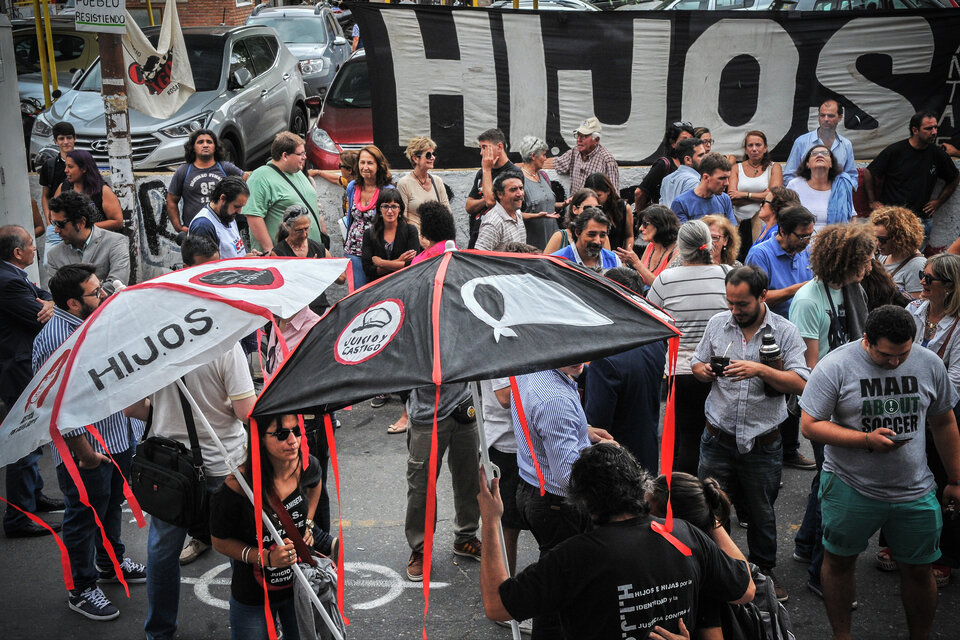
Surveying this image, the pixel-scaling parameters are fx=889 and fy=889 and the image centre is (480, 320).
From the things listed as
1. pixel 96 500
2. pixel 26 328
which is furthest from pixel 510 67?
pixel 96 500

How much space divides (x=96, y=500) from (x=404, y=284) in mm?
3087

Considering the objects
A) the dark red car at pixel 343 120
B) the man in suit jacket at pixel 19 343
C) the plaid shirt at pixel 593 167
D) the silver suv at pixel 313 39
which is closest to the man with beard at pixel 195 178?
the man in suit jacket at pixel 19 343

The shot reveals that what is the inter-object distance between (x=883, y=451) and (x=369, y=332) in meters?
2.72

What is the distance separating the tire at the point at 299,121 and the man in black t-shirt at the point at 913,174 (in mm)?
9335

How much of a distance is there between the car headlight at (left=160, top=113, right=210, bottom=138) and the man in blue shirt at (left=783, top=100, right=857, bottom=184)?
755 cm

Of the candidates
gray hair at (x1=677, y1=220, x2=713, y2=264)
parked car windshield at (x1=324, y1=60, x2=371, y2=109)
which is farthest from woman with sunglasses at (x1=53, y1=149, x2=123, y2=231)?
gray hair at (x1=677, y1=220, x2=713, y2=264)

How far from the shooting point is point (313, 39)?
18812mm

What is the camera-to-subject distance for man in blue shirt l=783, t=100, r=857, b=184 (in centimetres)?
892

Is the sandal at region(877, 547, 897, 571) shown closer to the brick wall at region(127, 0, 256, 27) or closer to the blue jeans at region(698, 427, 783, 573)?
the blue jeans at region(698, 427, 783, 573)

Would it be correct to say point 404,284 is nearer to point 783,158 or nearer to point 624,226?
point 624,226

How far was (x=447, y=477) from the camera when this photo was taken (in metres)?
6.73

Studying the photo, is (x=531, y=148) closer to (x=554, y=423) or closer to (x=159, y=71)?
(x=159, y=71)

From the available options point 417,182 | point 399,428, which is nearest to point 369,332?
point 399,428

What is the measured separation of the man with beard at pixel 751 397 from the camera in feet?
16.2
